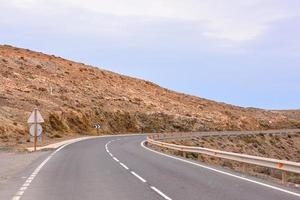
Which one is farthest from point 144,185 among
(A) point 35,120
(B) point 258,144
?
(B) point 258,144

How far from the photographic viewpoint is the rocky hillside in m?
73.2

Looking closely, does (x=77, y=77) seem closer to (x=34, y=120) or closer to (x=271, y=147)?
(x=271, y=147)

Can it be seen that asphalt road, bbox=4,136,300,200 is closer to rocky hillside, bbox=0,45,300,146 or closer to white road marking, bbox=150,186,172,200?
white road marking, bbox=150,186,172,200

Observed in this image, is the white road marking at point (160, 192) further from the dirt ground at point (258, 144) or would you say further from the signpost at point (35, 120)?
the dirt ground at point (258, 144)

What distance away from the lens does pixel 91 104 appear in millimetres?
92875

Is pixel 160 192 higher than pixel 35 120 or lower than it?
lower

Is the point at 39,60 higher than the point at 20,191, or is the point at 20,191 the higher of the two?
the point at 39,60

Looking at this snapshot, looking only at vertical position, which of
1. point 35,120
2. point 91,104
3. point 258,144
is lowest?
point 258,144

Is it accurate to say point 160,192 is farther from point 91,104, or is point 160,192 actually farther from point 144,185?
point 91,104

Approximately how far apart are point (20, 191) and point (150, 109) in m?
89.2

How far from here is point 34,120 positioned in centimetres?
3322

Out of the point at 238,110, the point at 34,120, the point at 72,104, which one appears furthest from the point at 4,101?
the point at 238,110

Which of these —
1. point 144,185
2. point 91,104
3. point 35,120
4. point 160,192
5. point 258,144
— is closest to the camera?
point 160,192

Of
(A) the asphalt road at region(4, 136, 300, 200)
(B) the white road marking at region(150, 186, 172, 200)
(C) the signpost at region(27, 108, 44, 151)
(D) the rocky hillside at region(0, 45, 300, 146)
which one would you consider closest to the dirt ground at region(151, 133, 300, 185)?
(D) the rocky hillside at region(0, 45, 300, 146)
